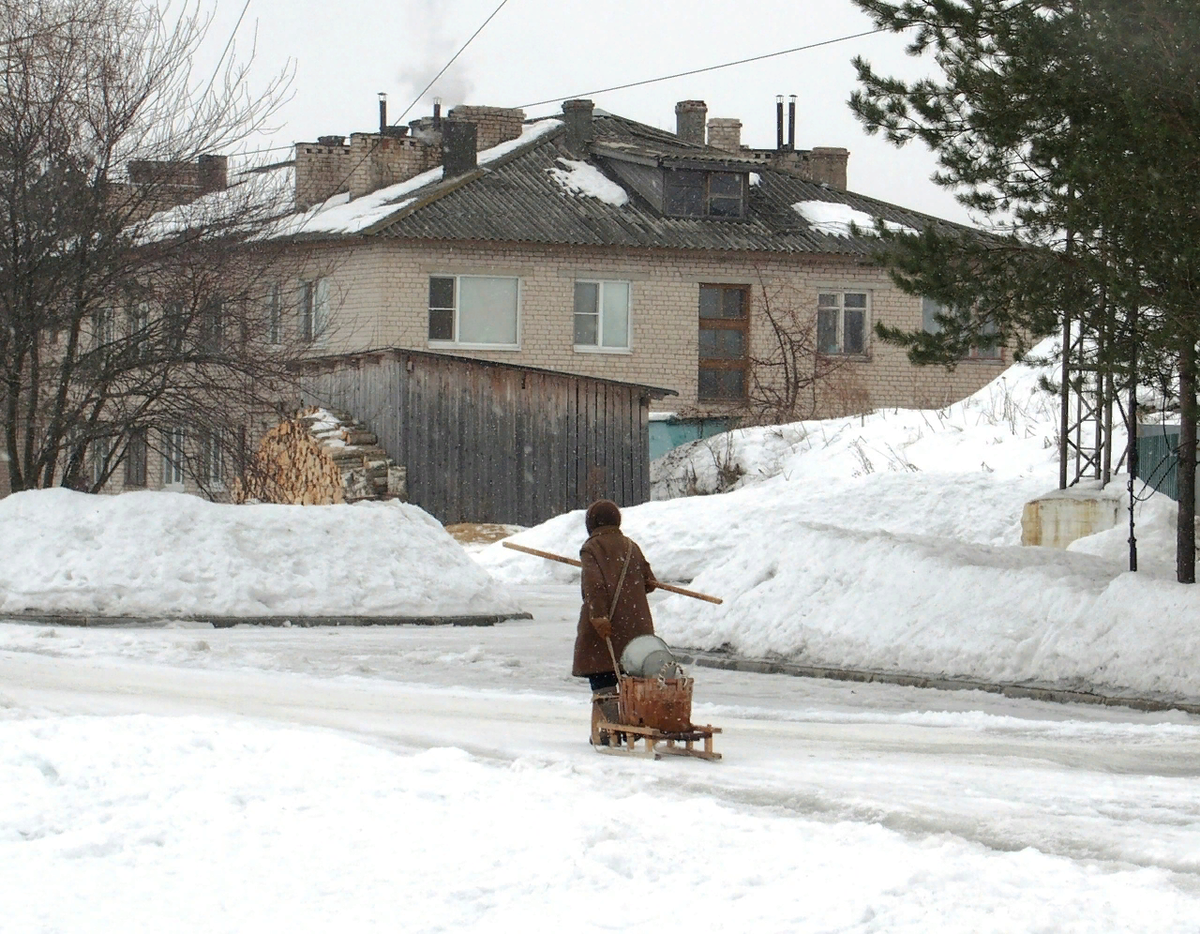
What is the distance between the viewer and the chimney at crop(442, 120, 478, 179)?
42.0 meters

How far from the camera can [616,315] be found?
3988 centimetres

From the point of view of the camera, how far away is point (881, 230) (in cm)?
1434

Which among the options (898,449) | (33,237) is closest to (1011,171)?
(33,237)

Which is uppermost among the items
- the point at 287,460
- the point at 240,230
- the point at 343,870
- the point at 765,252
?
the point at 765,252

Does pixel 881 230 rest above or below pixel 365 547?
above

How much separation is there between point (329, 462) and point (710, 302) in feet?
41.3

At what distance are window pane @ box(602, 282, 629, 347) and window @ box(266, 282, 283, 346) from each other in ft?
66.2

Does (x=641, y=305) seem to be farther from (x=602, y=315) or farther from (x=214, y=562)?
(x=214, y=562)

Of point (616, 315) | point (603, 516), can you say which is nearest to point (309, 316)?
point (603, 516)

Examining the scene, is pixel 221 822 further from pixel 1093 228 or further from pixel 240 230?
pixel 240 230

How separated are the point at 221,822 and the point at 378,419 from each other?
26.1 m

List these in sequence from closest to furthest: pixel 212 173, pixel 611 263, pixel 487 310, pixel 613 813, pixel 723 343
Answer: pixel 613 813, pixel 212 173, pixel 487 310, pixel 611 263, pixel 723 343

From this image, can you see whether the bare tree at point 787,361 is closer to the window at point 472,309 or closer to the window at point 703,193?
the window at point 703,193

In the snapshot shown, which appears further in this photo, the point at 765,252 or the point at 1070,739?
the point at 765,252
